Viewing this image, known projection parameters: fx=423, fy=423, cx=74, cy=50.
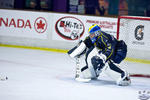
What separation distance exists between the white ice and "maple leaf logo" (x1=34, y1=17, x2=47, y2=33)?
1.36m

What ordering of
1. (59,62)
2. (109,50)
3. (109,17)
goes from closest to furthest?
(109,50) → (59,62) → (109,17)

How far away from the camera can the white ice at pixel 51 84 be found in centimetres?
545

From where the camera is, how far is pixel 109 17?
30.7 ft

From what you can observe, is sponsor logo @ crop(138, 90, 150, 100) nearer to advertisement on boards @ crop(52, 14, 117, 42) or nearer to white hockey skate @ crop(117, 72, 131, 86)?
white hockey skate @ crop(117, 72, 131, 86)

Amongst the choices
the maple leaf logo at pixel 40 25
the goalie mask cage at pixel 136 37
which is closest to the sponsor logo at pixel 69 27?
the maple leaf logo at pixel 40 25

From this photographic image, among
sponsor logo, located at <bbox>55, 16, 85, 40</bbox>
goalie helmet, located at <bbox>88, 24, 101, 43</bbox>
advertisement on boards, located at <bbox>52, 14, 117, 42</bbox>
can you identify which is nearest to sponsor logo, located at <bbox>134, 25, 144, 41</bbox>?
advertisement on boards, located at <bbox>52, 14, 117, 42</bbox>

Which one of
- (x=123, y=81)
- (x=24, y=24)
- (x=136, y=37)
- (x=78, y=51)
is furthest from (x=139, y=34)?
(x=24, y=24)

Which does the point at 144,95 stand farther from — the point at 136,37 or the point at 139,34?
the point at 139,34

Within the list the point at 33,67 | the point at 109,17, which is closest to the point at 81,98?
the point at 33,67

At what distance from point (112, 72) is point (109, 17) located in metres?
3.25

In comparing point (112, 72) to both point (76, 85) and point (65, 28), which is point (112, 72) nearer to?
Answer: point (76, 85)

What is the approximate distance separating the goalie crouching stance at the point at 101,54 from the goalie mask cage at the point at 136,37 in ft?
3.26

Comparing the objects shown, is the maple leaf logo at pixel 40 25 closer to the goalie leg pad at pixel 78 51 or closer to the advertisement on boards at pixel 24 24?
the advertisement on boards at pixel 24 24

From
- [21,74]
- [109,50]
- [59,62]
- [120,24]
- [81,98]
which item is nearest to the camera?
[81,98]
